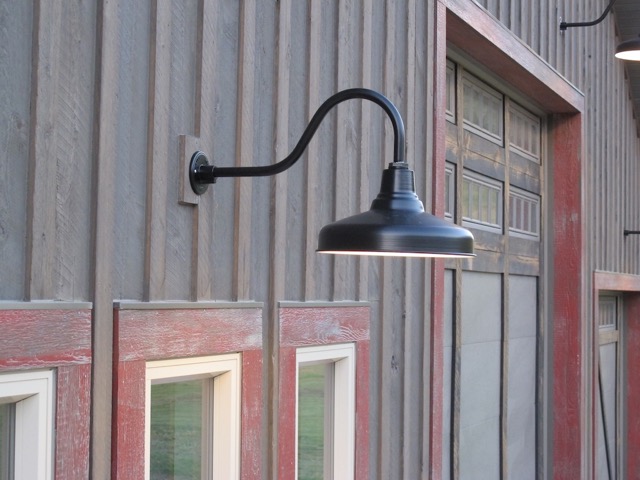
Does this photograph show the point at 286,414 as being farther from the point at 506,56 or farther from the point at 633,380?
the point at 633,380

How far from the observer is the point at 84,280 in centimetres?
254

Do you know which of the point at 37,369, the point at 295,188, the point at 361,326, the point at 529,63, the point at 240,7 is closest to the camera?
the point at 37,369

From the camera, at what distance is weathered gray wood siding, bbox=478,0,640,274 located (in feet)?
22.2

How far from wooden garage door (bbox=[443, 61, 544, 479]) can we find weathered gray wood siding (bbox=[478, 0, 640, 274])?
1.41 feet

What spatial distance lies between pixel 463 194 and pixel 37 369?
3.80 m

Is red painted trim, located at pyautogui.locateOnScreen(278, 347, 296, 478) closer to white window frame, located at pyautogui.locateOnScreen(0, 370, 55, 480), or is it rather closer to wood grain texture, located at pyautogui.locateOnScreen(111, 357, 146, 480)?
wood grain texture, located at pyautogui.locateOnScreen(111, 357, 146, 480)

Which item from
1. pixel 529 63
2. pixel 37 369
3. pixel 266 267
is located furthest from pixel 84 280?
pixel 529 63

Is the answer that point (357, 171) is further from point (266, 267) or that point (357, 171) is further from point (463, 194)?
point (463, 194)

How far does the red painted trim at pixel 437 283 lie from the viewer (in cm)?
474

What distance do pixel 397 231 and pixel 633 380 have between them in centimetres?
815

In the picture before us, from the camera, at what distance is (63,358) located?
242 cm

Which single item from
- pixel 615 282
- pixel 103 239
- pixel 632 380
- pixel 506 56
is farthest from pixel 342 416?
pixel 632 380

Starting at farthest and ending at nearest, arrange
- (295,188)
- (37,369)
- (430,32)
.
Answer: (430,32), (295,188), (37,369)

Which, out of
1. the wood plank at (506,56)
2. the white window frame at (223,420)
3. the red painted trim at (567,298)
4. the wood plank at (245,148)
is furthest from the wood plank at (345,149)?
the red painted trim at (567,298)
